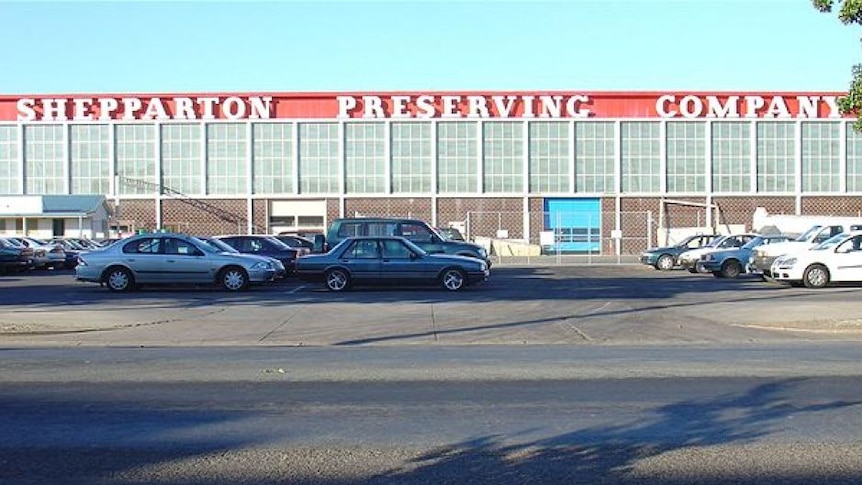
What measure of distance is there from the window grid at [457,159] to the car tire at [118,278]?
36355 mm

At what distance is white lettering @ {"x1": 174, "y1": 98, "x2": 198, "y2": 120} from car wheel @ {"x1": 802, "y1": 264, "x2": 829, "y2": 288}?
4294 cm

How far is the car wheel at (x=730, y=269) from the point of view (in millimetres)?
30531

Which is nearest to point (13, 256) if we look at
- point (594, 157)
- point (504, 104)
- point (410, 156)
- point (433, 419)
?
point (410, 156)

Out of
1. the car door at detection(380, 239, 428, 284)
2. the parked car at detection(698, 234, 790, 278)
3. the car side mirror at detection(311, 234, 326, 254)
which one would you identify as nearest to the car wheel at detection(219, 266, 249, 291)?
the car door at detection(380, 239, 428, 284)

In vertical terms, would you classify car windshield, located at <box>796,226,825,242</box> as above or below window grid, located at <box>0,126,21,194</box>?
below

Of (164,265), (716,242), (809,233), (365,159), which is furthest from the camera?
(365,159)

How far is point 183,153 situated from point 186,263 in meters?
37.1

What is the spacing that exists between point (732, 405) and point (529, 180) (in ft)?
167

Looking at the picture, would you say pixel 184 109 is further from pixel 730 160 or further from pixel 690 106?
pixel 730 160

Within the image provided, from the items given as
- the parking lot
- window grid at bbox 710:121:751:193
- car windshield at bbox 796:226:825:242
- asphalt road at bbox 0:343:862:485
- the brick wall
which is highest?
window grid at bbox 710:121:751:193

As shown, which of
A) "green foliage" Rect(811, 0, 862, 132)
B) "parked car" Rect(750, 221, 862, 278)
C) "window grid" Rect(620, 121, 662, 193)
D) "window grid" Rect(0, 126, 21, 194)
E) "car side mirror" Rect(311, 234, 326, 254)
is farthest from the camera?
"window grid" Rect(620, 121, 662, 193)

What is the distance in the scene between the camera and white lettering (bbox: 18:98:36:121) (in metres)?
59.7

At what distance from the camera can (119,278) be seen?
24.4 metres

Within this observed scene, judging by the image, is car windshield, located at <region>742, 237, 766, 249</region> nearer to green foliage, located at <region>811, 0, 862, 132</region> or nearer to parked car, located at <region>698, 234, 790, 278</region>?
parked car, located at <region>698, 234, 790, 278</region>
